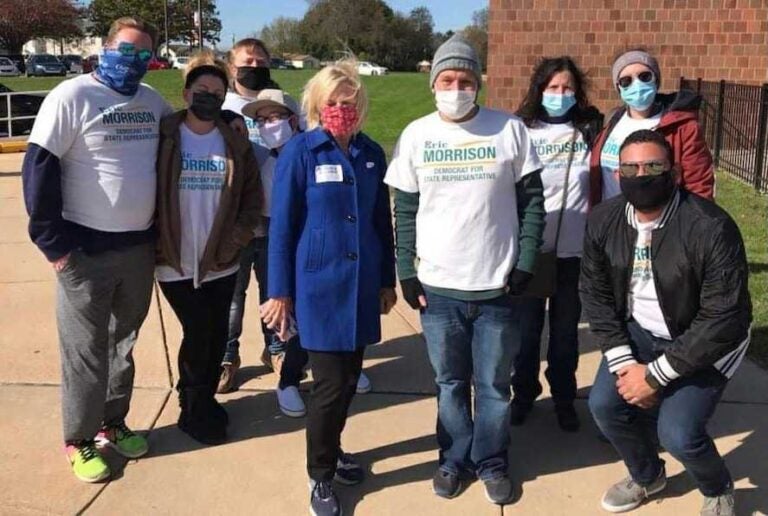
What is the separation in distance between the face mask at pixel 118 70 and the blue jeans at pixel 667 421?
237 centimetres

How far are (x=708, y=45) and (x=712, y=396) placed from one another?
1284 cm

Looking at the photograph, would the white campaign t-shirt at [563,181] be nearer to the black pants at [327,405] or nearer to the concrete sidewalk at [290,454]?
the concrete sidewalk at [290,454]

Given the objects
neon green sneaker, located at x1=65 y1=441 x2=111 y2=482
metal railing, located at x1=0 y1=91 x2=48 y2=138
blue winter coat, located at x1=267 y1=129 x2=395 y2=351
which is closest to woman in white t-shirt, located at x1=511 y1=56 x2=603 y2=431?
blue winter coat, located at x1=267 y1=129 x2=395 y2=351

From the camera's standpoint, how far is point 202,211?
3.78m

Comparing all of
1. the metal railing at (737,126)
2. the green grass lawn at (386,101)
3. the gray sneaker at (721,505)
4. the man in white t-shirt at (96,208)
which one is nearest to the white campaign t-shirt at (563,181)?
the gray sneaker at (721,505)

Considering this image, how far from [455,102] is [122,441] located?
225 cm

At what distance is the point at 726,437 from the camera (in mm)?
4129

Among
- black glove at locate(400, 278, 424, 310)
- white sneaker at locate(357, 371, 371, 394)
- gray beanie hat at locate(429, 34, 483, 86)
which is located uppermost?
gray beanie hat at locate(429, 34, 483, 86)

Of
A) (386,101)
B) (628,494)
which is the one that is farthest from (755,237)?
(386,101)

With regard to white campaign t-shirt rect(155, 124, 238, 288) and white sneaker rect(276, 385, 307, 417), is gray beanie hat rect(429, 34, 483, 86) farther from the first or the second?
white sneaker rect(276, 385, 307, 417)

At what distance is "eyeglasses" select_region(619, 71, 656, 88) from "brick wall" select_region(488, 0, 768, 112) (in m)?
10.7

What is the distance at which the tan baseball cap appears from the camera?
4293mm

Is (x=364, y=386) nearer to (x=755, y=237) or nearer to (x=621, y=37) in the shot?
(x=755, y=237)

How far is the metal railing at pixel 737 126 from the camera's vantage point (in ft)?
35.7
